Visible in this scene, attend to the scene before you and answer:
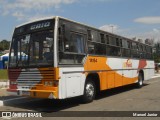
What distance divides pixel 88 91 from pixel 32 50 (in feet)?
9.75

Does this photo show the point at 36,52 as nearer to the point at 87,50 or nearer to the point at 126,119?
the point at 87,50

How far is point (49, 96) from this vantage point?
10461 mm

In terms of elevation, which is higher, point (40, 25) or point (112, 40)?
point (40, 25)

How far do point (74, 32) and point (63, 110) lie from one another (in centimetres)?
298

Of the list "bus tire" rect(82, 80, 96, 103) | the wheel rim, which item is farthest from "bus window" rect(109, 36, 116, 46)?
the wheel rim

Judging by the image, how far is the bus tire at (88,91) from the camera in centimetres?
1237

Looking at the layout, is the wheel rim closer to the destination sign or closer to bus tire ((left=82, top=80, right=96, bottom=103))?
bus tire ((left=82, top=80, right=96, bottom=103))

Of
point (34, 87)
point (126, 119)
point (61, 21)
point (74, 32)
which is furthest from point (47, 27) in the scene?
point (126, 119)

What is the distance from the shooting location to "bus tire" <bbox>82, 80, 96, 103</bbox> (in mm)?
12371

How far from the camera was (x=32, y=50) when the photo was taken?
36.8 ft

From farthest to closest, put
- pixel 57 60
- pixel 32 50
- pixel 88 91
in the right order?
1. pixel 88 91
2. pixel 32 50
3. pixel 57 60

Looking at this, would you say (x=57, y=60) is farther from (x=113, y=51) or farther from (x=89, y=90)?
(x=113, y=51)

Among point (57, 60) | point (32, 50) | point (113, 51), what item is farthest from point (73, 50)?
point (113, 51)

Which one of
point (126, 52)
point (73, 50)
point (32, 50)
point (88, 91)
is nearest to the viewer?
point (32, 50)
